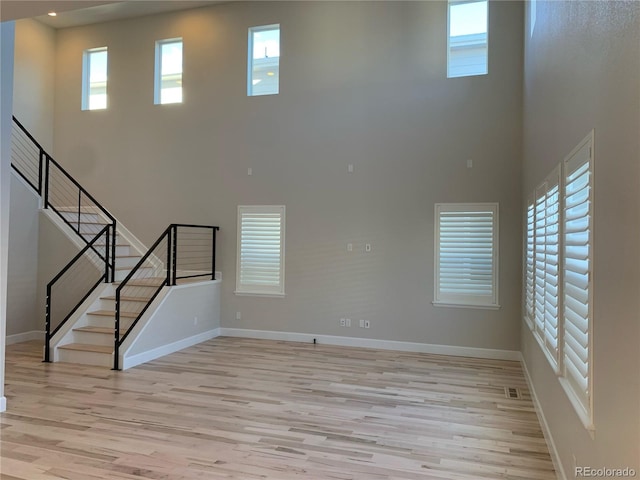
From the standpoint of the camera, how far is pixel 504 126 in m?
6.19

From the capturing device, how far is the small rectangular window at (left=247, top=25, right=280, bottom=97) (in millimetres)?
7422

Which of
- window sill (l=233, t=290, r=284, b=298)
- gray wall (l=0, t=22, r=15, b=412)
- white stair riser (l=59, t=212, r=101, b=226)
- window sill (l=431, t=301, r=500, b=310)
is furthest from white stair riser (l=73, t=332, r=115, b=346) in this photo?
window sill (l=431, t=301, r=500, b=310)

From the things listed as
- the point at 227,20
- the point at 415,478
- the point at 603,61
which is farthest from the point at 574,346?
the point at 227,20

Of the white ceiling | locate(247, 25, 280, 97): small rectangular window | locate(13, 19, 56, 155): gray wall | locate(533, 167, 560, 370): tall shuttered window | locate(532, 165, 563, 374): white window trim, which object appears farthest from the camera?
locate(13, 19, 56, 155): gray wall

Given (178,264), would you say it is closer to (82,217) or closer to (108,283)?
(108,283)

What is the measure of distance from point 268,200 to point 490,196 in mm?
3446

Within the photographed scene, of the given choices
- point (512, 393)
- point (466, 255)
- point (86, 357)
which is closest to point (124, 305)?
point (86, 357)

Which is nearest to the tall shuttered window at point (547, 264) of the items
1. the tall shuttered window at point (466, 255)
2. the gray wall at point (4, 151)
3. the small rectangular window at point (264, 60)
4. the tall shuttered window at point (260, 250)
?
the tall shuttered window at point (466, 255)

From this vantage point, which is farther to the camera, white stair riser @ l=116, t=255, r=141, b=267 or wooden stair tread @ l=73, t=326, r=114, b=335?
white stair riser @ l=116, t=255, r=141, b=267

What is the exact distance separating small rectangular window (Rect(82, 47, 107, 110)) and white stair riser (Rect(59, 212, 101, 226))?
7.18 feet

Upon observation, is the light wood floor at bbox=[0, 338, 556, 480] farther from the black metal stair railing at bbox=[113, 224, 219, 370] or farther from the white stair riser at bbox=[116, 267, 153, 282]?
the white stair riser at bbox=[116, 267, 153, 282]

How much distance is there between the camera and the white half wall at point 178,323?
578 centimetres

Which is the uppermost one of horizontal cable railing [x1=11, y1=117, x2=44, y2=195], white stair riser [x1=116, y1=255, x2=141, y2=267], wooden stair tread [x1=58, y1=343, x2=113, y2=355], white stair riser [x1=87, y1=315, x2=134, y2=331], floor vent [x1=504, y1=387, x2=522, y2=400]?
horizontal cable railing [x1=11, y1=117, x2=44, y2=195]

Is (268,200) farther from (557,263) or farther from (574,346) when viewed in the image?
(574,346)
